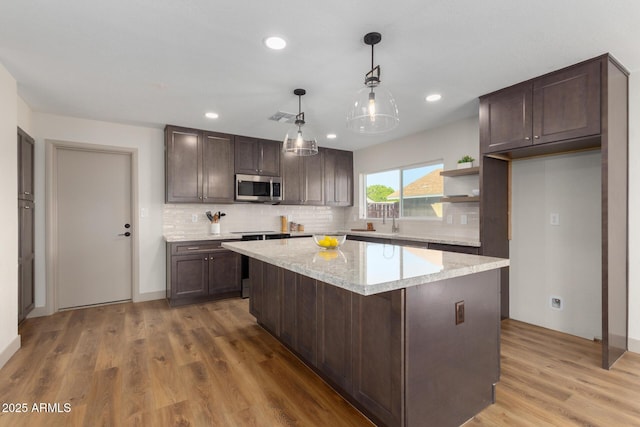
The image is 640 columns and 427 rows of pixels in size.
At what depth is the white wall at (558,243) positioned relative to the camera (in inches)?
114

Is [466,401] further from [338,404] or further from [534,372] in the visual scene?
[534,372]

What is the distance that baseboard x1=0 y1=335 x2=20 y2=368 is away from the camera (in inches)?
95.8

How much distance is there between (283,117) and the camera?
3834 millimetres

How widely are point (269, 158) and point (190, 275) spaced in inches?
83.6

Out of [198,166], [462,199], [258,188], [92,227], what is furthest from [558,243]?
[92,227]

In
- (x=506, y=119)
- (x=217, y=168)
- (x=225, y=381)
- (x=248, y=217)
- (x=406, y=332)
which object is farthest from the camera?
(x=248, y=217)

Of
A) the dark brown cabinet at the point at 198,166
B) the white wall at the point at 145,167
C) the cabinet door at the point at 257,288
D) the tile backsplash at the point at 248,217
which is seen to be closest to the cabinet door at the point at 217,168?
the dark brown cabinet at the point at 198,166

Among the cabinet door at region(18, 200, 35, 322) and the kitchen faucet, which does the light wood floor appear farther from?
the kitchen faucet

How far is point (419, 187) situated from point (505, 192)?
55.2 inches

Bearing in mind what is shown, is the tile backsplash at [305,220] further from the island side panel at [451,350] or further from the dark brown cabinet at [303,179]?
the island side panel at [451,350]

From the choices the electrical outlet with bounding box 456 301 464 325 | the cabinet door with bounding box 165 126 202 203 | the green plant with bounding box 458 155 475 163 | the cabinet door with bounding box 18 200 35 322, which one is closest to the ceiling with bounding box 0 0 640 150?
the green plant with bounding box 458 155 475 163

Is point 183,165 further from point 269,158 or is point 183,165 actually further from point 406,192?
point 406,192

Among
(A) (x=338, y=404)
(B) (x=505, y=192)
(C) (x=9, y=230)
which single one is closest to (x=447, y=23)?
(B) (x=505, y=192)

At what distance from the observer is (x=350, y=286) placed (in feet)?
4.31
